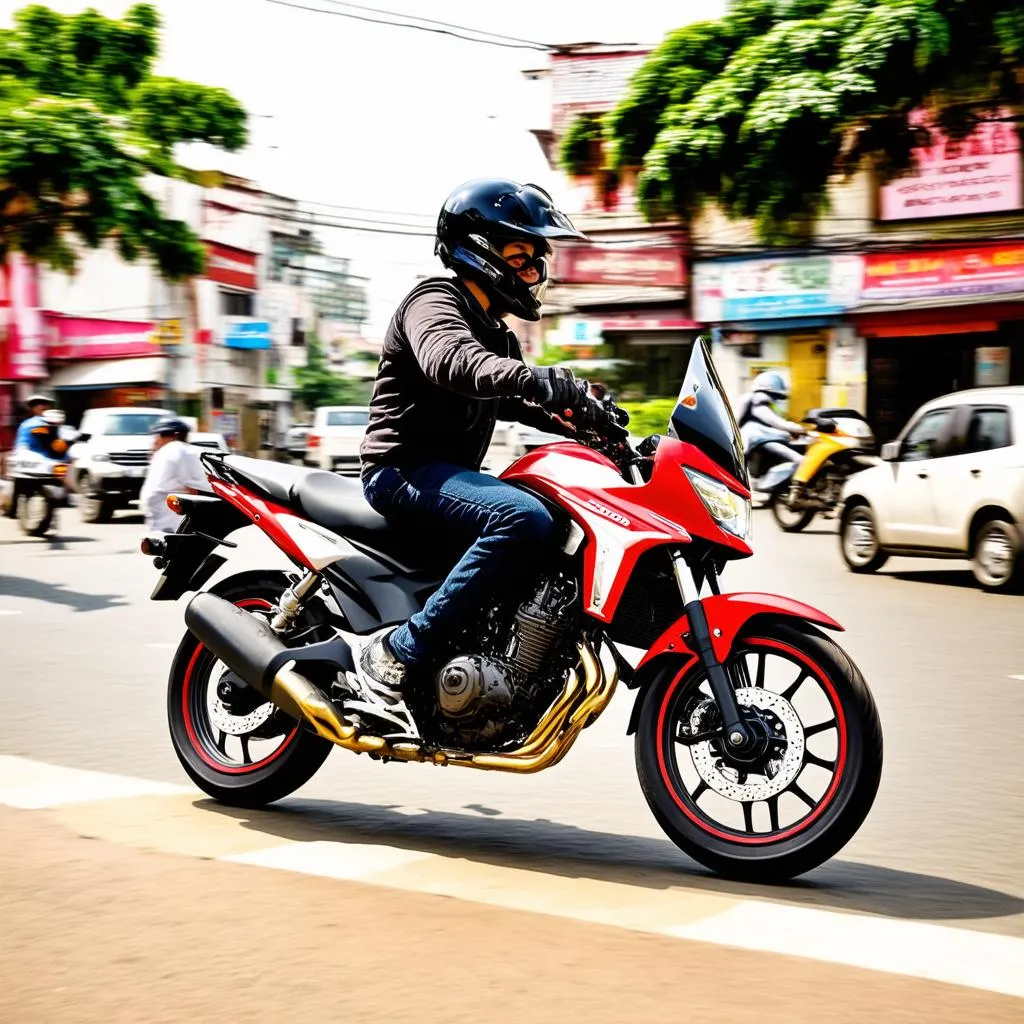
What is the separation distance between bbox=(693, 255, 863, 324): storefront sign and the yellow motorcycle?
469 inches

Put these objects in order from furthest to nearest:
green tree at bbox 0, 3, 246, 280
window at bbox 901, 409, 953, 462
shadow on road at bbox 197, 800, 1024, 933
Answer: green tree at bbox 0, 3, 246, 280, window at bbox 901, 409, 953, 462, shadow on road at bbox 197, 800, 1024, 933

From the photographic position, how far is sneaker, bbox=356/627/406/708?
4770 millimetres

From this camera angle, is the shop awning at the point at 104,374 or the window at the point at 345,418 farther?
the shop awning at the point at 104,374

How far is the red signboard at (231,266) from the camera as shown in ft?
163

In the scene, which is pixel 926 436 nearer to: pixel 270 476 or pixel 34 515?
pixel 270 476

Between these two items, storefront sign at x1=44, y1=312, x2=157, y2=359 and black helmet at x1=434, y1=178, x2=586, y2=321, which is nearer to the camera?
black helmet at x1=434, y1=178, x2=586, y2=321

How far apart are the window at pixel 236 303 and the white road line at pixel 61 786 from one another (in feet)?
154

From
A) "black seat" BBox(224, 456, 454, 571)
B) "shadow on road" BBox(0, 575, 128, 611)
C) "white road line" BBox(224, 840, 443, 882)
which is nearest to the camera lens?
"white road line" BBox(224, 840, 443, 882)

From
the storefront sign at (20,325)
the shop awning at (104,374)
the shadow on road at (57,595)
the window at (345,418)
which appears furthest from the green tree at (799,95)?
the shop awning at (104,374)

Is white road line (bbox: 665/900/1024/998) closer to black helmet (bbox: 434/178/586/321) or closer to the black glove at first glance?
the black glove

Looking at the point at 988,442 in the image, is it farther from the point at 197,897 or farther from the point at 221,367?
the point at 221,367

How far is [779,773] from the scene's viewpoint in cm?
434

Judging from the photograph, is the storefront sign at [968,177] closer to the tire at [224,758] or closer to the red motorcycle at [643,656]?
the tire at [224,758]

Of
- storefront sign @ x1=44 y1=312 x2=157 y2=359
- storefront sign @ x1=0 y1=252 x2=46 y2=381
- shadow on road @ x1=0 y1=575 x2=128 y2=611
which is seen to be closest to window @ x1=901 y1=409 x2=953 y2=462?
shadow on road @ x1=0 y1=575 x2=128 y2=611
